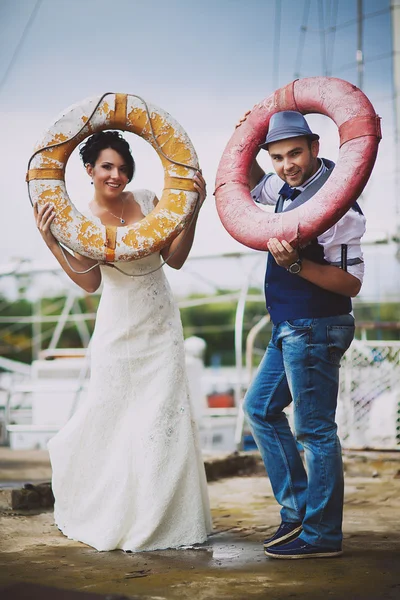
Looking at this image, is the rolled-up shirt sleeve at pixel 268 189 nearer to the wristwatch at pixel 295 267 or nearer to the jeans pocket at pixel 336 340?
the wristwatch at pixel 295 267

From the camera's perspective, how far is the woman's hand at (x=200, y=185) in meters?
2.82

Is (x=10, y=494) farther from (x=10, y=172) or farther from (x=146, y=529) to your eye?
(x=10, y=172)

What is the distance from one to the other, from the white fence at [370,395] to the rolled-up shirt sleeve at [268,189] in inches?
115

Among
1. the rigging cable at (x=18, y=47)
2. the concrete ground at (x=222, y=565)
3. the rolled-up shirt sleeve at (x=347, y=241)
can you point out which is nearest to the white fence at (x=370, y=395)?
the concrete ground at (x=222, y=565)

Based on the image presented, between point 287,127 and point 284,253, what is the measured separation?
429mm

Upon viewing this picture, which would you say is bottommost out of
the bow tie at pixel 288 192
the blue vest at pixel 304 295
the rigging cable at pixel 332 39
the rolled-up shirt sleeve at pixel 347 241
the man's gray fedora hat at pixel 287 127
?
the blue vest at pixel 304 295

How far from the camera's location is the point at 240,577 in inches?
87.0

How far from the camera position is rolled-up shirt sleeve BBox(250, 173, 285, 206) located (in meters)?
2.75

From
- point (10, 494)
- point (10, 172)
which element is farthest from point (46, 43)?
point (10, 494)

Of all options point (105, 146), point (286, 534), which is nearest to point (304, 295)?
point (286, 534)

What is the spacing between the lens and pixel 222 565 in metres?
2.38

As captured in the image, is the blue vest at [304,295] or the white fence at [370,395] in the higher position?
the blue vest at [304,295]

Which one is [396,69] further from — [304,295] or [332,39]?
[304,295]

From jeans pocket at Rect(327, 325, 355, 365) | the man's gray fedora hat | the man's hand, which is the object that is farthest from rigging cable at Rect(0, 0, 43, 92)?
jeans pocket at Rect(327, 325, 355, 365)
